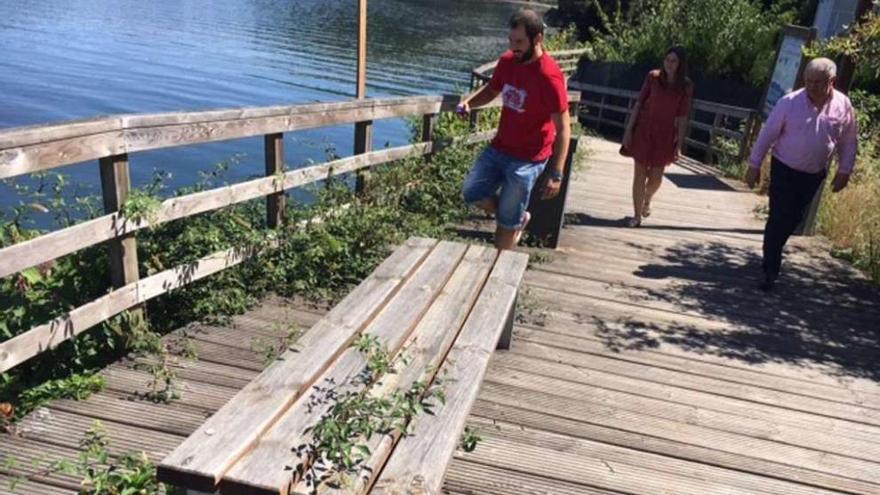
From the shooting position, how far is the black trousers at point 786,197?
217 inches

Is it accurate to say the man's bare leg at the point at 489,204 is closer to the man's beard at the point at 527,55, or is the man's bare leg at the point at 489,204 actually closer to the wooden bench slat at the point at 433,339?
the man's beard at the point at 527,55

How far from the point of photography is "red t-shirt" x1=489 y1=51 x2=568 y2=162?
480cm

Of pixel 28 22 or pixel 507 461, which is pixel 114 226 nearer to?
pixel 507 461

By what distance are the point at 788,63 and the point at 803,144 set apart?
4.09 m

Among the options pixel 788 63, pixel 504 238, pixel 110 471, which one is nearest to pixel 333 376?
pixel 110 471

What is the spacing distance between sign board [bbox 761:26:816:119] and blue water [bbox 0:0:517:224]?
482 centimetres

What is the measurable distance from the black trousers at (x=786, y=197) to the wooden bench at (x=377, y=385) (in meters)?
2.70

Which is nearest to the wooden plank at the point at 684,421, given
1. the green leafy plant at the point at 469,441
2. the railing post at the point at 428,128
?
the green leafy plant at the point at 469,441

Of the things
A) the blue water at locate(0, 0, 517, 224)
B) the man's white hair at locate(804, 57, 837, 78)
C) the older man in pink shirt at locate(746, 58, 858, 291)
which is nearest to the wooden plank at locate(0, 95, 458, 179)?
the blue water at locate(0, 0, 517, 224)

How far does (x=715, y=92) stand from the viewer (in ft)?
62.6

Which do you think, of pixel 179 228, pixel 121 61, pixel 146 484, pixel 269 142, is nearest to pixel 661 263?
pixel 269 142

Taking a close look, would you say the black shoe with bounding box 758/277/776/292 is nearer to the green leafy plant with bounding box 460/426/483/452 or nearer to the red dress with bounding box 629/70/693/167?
the red dress with bounding box 629/70/693/167

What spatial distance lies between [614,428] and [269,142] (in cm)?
264

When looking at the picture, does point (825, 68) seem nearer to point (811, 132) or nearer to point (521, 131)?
point (811, 132)
